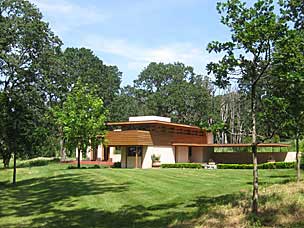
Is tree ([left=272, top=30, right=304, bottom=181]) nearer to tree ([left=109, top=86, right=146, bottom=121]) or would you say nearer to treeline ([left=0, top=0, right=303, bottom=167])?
treeline ([left=0, top=0, right=303, bottom=167])

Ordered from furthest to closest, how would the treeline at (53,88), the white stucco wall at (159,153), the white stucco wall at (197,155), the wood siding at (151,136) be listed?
the white stucco wall at (197,155), the white stucco wall at (159,153), the wood siding at (151,136), the treeline at (53,88)

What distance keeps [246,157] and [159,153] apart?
10.1 m

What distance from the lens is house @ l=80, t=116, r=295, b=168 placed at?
118 feet

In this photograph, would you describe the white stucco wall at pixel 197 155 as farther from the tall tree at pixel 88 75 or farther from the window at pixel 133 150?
the tall tree at pixel 88 75

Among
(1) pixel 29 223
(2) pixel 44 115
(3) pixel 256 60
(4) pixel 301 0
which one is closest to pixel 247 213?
(3) pixel 256 60

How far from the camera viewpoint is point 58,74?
41.9m

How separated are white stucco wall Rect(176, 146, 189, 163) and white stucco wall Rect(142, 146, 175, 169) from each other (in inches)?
42.3

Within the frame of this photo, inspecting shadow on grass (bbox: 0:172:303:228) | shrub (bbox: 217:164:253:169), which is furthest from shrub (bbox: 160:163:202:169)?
→ shadow on grass (bbox: 0:172:303:228)

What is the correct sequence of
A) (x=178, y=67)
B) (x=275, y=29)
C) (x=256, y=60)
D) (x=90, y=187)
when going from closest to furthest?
(x=275, y=29)
(x=256, y=60)
(x=90, y=187)
(x=178, y=67)

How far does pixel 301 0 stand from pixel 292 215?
27.0 feet

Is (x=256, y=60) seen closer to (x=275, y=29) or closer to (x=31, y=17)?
(x=275, y=29)

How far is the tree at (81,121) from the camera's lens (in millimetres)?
33219

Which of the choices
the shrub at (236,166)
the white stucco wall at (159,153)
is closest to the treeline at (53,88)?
the white stucco wall at (159,153)

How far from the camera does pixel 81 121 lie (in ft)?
109
